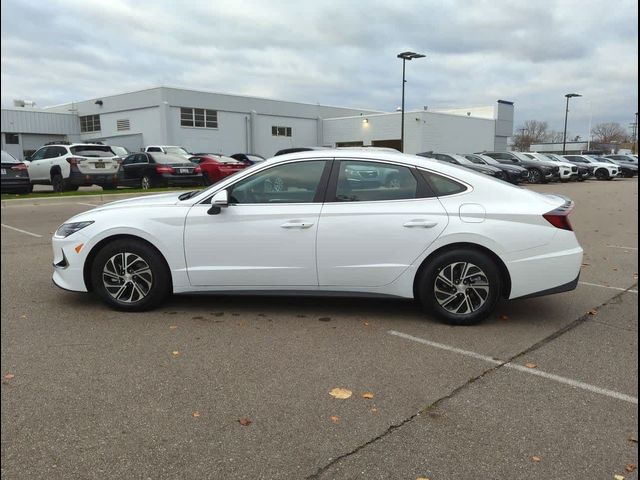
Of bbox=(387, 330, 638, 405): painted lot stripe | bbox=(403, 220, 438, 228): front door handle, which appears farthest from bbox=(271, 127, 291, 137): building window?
bbox=(387, 330, 638, 405): painted lot stripe

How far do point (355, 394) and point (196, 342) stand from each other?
151 centimetres

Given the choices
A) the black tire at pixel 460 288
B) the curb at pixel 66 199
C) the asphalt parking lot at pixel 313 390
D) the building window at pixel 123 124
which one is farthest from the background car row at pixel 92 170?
the building window at pixel 123 124

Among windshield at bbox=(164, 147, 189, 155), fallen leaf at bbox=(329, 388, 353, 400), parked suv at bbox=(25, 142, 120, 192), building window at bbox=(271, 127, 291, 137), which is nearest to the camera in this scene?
fallen leaf at bbox=(329, 388, 353, 400)

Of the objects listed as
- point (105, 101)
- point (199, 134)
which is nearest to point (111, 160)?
point (199, 134)

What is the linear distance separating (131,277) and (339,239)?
197 centimetres

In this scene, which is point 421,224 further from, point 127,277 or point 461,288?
point 127,277

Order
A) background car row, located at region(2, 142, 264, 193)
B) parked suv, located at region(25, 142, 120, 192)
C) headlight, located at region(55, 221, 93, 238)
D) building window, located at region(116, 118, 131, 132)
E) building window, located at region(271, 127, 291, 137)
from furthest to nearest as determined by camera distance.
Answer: building window, located at region(271, 127, 291, 137), building window, located at region(116, 118, 131, 132), parked suv, located at region(25, 142, 120, 192), background car row, located at region(2, 142, 264, 193), headlight, located at region(55, 221, 93, 238)

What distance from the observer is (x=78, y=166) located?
1712cm

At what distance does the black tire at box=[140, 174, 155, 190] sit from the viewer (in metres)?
19.6

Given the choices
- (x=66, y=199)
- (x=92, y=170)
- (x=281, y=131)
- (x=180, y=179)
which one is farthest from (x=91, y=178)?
(x=281, y=131)

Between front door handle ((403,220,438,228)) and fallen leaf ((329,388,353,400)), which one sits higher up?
front door handle ((403,220,438,228))

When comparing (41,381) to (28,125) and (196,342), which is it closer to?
(196,342)

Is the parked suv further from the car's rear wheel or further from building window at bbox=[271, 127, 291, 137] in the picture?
building window at bbox=[271, 127, 291, 137]

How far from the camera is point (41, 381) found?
143 inches
